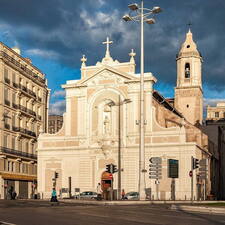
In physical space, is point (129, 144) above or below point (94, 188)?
above

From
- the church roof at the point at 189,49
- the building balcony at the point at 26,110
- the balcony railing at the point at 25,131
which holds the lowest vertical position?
the balcony railing at the point at 25,131

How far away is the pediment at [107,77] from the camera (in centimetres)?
6109

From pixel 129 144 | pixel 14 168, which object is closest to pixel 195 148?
pixel 129 144

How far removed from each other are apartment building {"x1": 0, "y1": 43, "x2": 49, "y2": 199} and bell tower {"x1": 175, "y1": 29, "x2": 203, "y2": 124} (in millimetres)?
22977

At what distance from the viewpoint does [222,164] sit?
3386 inches

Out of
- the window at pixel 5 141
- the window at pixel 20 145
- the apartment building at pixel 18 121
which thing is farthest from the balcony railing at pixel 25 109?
the window at pixel 5 141

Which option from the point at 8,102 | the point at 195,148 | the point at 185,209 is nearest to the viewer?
the point at 185,209

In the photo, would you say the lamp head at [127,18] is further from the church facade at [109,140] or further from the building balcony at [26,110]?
the building balcony at [26,110]

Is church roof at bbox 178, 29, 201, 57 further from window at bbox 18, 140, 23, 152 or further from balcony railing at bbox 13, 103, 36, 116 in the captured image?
window at bbox 18, 140, 23, 152

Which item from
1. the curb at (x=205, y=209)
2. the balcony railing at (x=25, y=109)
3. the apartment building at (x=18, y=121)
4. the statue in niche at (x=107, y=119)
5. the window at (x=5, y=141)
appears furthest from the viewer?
the balcony railing at (x=25, y=109)

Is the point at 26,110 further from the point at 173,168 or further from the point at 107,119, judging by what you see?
the point at 173,168

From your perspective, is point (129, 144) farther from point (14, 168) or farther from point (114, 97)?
point (14, 168)

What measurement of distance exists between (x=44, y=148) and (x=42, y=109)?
785 inches

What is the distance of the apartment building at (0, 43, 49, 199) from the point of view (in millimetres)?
67438
